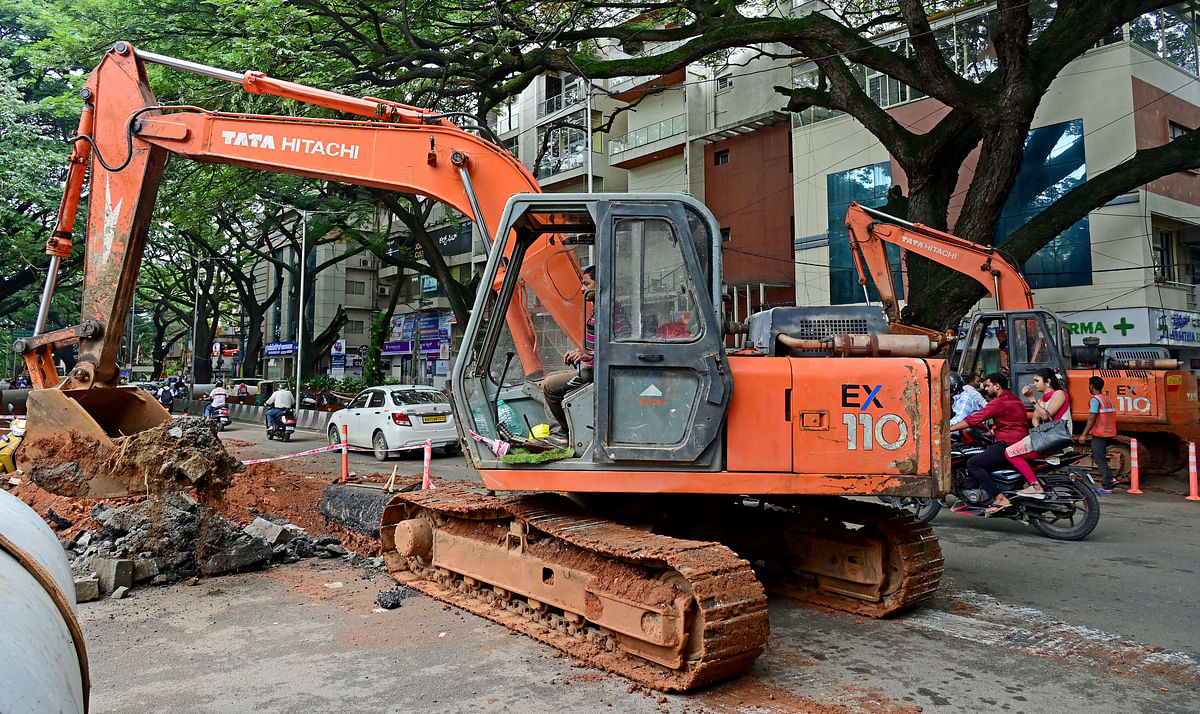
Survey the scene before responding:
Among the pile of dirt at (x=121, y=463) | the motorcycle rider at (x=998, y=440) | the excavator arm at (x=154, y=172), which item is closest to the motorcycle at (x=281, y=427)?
the excavator arm at (x=154, y=172)

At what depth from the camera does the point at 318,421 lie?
2462 cm

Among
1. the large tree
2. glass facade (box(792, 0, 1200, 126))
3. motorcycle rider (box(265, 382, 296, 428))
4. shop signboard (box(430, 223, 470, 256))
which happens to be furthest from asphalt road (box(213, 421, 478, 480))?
shop signboard (box(430, 223, 470, 256))

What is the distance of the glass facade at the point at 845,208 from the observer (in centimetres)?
2244

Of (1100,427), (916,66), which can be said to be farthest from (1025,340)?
(916,66)

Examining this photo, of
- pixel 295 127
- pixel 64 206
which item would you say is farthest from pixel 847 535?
pixel 64 206

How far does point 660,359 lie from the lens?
187 inches

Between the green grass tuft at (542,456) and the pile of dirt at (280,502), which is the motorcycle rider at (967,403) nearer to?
the green grass tuft at (542,456)

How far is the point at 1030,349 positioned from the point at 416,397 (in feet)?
37.6

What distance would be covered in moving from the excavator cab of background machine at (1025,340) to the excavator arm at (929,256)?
33 cm

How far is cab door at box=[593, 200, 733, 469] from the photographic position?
4723 mm

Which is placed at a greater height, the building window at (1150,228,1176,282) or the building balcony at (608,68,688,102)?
the building balcony at (608,68,688,102)

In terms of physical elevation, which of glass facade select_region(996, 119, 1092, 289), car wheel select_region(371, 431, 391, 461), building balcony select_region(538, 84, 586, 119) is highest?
building balcony select_region(538, 84, 586, 119)

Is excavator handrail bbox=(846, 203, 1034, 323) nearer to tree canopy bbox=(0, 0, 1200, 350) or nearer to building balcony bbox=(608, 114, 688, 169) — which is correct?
tree canopy bbox=(0, 0, 1200, 350)

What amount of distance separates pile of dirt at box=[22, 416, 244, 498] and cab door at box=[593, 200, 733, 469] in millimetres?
3934
